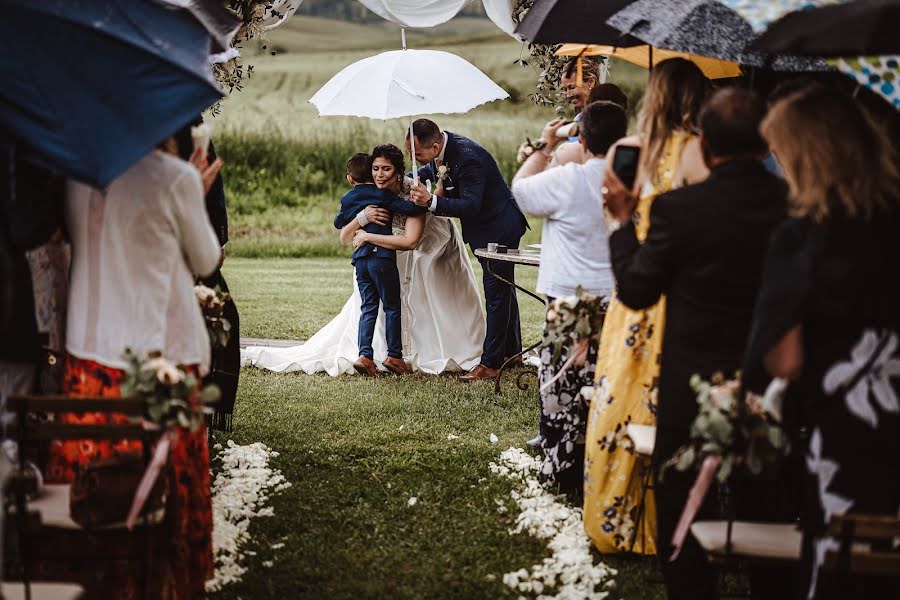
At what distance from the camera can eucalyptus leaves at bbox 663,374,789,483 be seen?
3322 mm

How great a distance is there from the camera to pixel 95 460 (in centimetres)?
368

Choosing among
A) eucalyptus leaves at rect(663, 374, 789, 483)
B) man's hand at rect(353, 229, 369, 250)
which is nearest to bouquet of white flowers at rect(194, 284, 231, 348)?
eucalyptus leaves at rect(663, 374, 789, 483)

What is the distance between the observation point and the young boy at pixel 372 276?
8.81 m

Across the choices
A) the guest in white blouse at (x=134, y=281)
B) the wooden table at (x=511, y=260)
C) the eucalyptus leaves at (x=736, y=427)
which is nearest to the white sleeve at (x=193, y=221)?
the guest in white blouse at (x=134, y=281)

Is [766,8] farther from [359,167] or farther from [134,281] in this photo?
[359,167]

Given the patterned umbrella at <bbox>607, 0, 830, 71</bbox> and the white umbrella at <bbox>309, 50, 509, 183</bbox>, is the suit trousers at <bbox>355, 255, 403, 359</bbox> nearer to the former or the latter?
the white umbrella at <bbox>309, 50, 509, 183</bbox>

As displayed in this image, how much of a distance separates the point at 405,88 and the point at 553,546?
4.26m

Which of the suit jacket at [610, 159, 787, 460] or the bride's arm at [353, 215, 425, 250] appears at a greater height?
the suit jacket at [610, 159, 787, 460]

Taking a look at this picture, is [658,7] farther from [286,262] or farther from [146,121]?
[286,262]

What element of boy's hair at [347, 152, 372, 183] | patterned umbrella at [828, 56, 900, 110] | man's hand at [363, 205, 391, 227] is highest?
patterned umbrella at [828, 56, 900, 110]

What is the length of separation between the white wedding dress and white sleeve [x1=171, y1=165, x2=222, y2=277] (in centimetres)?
524

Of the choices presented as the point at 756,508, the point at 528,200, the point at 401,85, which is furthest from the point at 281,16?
the point at 756,508

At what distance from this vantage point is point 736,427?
3365 mm

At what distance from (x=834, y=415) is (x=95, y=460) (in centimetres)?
234
